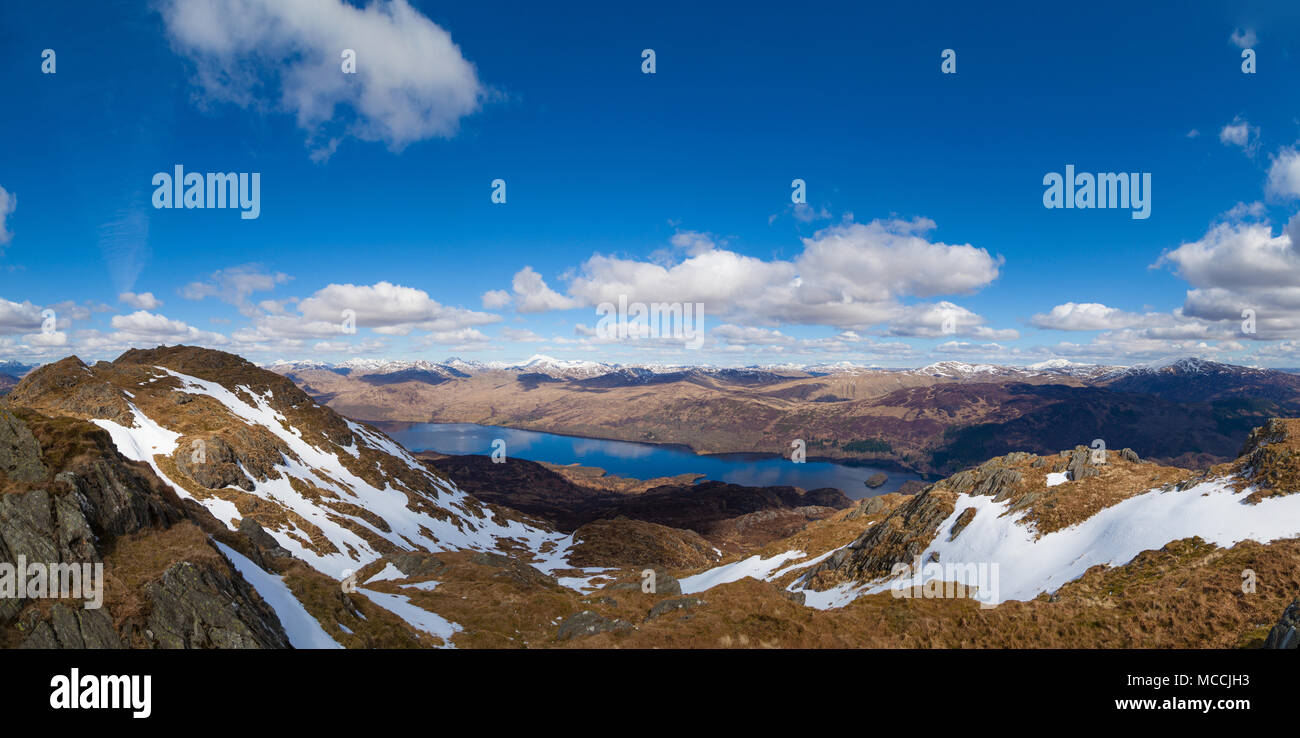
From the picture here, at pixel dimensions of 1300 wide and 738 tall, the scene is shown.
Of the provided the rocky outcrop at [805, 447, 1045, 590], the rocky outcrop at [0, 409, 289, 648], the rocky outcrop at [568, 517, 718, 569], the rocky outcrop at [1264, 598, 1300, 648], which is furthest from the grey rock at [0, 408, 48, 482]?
the rocky outcrop at [568, 517, 718, 569]

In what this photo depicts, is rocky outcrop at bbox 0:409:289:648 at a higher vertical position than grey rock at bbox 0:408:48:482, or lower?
lower

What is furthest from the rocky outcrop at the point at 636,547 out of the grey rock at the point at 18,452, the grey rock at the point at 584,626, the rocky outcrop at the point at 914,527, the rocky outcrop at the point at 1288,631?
the rocky outcrop at the point at 1288,631

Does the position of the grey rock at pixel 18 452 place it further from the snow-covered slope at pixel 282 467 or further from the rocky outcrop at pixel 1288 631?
the rocky outcrop at pixel 1288 631

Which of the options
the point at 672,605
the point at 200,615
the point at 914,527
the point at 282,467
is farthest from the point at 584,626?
the point at 282,467

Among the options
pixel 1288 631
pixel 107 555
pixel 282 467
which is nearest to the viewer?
pixel 1288 631

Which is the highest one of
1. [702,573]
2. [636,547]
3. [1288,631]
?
[1288,631]

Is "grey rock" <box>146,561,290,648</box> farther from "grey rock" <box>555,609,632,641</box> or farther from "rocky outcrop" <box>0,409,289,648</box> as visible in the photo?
"grey rock" <box>555,609,632,641</box>

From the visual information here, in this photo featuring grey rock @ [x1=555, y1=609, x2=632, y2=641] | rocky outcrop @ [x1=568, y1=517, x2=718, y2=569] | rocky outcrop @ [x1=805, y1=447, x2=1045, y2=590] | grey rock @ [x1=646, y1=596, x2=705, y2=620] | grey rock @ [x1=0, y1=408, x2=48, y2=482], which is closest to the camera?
grey rock @ [x1=0, y1=408, x2=48, y2=482]

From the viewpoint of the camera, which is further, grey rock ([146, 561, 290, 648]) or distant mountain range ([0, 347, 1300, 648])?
grey rock ([146, 561, 290, 648])

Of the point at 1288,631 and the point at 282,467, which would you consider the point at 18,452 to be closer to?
the point at 1288,631

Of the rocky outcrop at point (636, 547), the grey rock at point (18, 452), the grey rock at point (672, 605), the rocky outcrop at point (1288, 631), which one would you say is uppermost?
the grey rock at point (18, 452)
